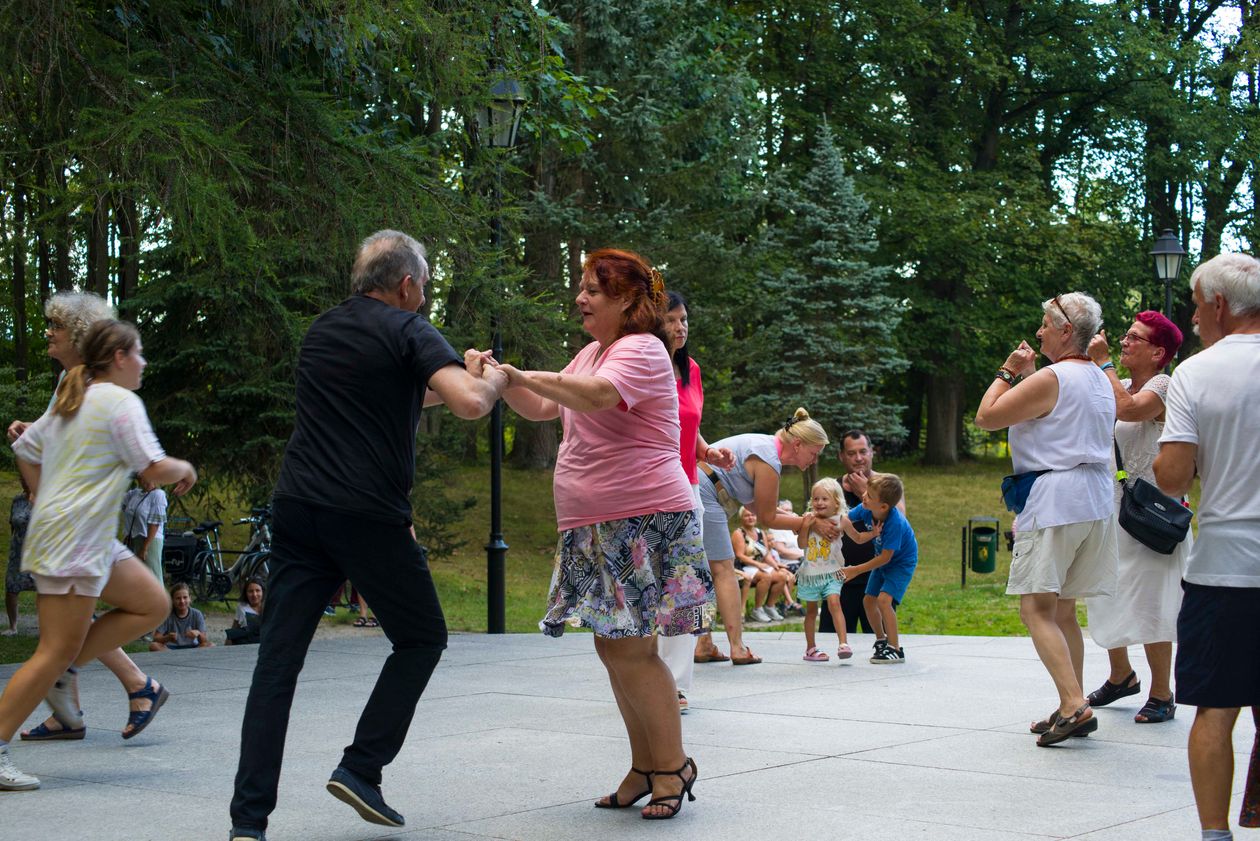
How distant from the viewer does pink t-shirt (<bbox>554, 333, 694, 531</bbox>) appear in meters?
5.11

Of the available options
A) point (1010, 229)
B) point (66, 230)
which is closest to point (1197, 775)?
point (66, 230)

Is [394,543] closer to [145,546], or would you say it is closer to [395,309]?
[395,309]

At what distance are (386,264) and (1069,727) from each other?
380 cm

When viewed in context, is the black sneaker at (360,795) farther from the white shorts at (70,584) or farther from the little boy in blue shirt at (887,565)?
the little boy in blue shirt at (887,565)

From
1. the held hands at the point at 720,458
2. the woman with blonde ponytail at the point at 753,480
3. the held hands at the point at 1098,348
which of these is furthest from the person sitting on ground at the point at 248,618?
the held hands at the point at 1098,348

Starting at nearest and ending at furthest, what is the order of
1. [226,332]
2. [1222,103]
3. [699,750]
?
1. [699,750]
2. [226,332]
3. [1222,103]

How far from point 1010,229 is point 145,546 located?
90.8ft

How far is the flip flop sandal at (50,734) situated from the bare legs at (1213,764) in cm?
501

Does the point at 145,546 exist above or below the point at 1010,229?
below

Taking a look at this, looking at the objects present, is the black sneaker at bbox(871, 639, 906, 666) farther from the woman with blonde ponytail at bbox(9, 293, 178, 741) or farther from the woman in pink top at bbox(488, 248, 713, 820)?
the woman with blonde ponytail at bbox(9, 293, 178, 741)

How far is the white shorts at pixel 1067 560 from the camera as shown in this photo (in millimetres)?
6723

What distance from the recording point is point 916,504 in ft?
107

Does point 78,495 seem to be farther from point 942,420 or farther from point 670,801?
point 942,420

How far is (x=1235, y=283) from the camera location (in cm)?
451
